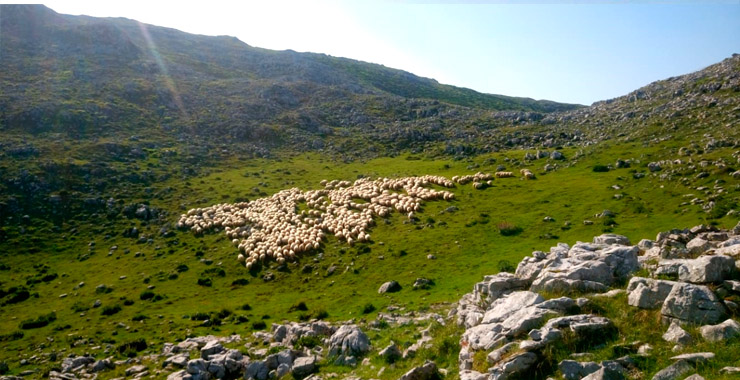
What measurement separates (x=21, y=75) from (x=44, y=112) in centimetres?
3546

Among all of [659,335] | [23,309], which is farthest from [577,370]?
[23,309]

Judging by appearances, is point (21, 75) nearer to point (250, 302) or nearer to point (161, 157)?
point (161, 157)

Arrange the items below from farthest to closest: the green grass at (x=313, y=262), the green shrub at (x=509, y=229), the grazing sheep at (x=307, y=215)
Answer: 1. the grazing sheep at (x=307, y=215)
2. the green shrub at (x=509, y=229)
3. the green grass at (x=313, y=262)

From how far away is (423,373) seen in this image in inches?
525

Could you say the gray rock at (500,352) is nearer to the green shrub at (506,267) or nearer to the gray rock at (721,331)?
the gray rock at (721,331)

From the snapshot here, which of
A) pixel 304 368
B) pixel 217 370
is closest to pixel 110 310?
pixel 217 370

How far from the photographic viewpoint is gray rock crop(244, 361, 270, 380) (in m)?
18.2

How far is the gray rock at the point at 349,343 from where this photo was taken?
17.7 metres

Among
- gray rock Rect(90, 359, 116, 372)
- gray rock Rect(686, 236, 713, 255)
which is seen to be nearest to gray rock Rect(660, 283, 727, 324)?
gray rock Rect(686, 236, 713, 255)

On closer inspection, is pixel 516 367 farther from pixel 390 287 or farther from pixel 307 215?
pixel 307 215

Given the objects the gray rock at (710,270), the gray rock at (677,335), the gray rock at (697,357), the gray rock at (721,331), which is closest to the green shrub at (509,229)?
the gray rock at (710,270)

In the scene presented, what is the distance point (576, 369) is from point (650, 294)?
340cm

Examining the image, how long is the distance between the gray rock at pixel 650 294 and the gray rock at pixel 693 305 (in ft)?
1.38

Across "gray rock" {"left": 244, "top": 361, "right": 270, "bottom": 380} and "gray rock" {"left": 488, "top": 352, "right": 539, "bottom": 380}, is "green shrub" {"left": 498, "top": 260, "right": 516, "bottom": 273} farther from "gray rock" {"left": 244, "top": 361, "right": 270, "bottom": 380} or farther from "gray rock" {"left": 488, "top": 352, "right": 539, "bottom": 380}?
"gray rock" {"left": 488, "top": 352, "right": 539, "bottom": 380}
